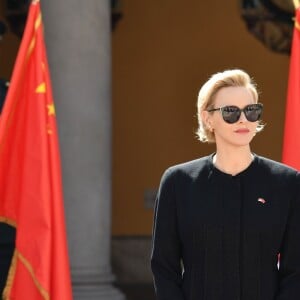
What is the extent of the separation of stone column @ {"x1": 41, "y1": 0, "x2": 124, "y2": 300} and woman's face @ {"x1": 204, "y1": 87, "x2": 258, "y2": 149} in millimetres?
3987

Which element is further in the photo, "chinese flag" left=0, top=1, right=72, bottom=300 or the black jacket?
"chinese flag" left=0, top=1, right=72, bottom=300

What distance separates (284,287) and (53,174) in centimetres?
200

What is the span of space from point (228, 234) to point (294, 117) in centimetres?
191

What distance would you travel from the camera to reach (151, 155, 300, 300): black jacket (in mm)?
3064

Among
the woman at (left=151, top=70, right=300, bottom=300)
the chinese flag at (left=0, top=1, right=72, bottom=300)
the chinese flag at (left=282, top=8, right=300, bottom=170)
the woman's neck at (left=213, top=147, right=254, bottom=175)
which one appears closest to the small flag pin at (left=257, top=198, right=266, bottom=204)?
the woman at (left=151, top=70, right=300, bottom=300)

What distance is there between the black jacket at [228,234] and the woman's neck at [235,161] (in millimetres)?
18

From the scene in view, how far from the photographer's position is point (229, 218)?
3086 mm

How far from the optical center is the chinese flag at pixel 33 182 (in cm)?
478

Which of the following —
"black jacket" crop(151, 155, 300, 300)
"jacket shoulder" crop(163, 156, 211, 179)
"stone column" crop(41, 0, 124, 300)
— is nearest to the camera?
"black jacket" crop(151, 155, 300, 300)

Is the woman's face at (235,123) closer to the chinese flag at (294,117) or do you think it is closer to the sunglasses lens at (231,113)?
the sunglasses lens at (231,113)

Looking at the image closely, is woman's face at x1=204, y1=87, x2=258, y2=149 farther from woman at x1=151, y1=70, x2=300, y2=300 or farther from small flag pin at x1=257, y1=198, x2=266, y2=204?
small flag pin at x1=257, y1=198, x2=266, y2=204

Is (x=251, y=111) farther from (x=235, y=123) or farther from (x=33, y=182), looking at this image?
(x=33, y=182)

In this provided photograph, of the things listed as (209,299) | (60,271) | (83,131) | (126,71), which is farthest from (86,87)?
(209,299)

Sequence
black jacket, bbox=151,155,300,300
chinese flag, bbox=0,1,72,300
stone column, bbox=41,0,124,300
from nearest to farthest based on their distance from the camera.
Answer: black jacket, bbox=151,155,300,300 < chinese flag, bbox=0,1,72,300 < stone column, bbox=41,0,124,300
